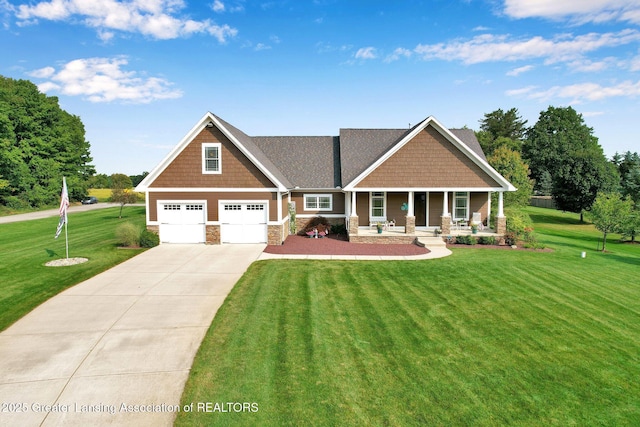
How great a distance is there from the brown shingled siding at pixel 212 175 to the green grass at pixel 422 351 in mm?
7092

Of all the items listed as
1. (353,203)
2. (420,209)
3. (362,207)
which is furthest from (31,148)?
(420,209)

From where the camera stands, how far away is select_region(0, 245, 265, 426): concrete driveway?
19.9 ft

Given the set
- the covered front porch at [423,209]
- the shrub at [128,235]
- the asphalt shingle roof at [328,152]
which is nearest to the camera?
the shrub at [128,235]

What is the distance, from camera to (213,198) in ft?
66.6

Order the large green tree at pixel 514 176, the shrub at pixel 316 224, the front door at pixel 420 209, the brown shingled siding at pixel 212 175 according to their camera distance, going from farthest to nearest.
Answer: the large green tree at pixel 514 176
the shrub at pixel 316 224
the front door at pixel 420 209
the brown shingled siding at pixel 212 175

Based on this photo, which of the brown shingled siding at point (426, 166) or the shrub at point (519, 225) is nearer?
the shrub at point (519, 225)

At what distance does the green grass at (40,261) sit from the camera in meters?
11.1

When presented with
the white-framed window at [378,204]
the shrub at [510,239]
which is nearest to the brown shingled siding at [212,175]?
the white-framed window at [378,204]

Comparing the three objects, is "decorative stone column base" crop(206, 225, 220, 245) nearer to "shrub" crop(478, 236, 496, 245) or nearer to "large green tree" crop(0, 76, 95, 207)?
"shrub" crop(478, 236, 496, 245)

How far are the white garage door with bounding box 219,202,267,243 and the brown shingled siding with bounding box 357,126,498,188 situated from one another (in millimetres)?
6720

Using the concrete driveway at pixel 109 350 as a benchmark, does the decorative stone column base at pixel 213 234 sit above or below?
above

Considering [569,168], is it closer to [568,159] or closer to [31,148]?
[568,159]

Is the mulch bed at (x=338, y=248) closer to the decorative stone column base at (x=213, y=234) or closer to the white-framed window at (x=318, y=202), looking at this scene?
the decorative stone column base at (x=213, y=234)

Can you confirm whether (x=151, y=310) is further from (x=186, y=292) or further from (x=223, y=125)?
(x=223, y=125)
